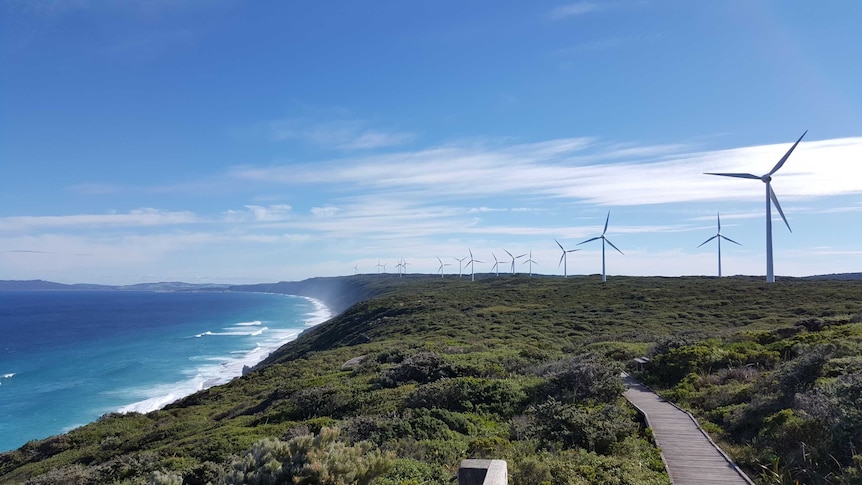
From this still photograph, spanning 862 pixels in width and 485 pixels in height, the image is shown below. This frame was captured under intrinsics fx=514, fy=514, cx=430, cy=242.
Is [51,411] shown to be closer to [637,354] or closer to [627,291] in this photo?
[637,354]

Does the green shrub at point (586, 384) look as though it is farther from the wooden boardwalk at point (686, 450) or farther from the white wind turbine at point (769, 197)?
the white wind turbine at point (769, 197)

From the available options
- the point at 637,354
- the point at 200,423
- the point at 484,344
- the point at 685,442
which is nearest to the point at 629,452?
the point at 685,442

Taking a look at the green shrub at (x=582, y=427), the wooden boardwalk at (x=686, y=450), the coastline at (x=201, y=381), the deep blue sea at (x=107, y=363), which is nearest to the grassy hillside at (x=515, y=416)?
the green shrub at (x=582, y=427)

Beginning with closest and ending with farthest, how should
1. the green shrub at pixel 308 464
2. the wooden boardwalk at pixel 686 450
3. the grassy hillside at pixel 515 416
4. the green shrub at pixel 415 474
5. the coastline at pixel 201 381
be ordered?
the green shrub at pixel 308 464, the green shrub at pixel 415 474, the wooden boardwalk at pixel 686 450, the grassy hillside at pixel 515 416, the coastline at pixel 201 381

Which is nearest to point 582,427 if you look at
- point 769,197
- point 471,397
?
point 471,397

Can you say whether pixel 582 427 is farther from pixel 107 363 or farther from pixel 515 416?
pixel 107 363

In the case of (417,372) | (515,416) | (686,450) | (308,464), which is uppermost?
(308,464)

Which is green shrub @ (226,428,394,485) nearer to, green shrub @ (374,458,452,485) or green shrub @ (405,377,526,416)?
green shrub @ (374,458,452,485)
